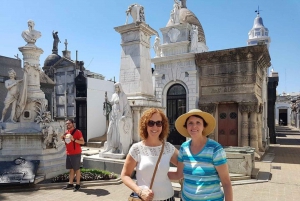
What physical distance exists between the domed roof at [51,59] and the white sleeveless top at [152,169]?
962 inches

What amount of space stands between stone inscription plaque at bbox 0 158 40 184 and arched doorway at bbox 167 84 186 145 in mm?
8666

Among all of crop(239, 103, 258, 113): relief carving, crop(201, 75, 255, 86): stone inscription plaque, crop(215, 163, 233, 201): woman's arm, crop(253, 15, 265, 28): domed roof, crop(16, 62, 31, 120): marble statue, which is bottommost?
crop(215, 163, 233, 201): woman's arm

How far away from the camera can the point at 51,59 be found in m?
25.0

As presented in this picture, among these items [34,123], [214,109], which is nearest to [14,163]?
[34,123]

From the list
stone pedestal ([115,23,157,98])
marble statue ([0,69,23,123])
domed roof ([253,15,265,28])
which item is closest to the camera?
marble statue ([0,69,23,123])

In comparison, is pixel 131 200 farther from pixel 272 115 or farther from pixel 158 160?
pixel 272 115

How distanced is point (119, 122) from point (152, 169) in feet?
18.0

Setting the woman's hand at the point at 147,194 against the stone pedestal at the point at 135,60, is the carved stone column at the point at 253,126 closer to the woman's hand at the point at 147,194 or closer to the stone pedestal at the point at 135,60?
the stone pedestal at the point at 135,60

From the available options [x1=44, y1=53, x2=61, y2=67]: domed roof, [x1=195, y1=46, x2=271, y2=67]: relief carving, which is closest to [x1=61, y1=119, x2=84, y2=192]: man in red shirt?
[x1=195, y1=46, x2=271, y2=67]: relief carving

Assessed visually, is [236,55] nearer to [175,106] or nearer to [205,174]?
[175,106]

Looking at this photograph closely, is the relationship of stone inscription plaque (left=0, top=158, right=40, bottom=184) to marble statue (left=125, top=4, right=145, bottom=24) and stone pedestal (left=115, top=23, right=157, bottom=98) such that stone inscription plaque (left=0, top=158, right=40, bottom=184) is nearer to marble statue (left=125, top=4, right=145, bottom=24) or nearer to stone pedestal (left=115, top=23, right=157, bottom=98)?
stone pedestal (left=115, top=23, right=157, bottom=98)

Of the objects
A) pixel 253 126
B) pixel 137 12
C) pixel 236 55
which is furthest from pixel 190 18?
pixel 137 12

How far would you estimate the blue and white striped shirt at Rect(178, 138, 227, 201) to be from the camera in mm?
2400

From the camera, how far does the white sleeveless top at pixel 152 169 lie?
8.21 feet
